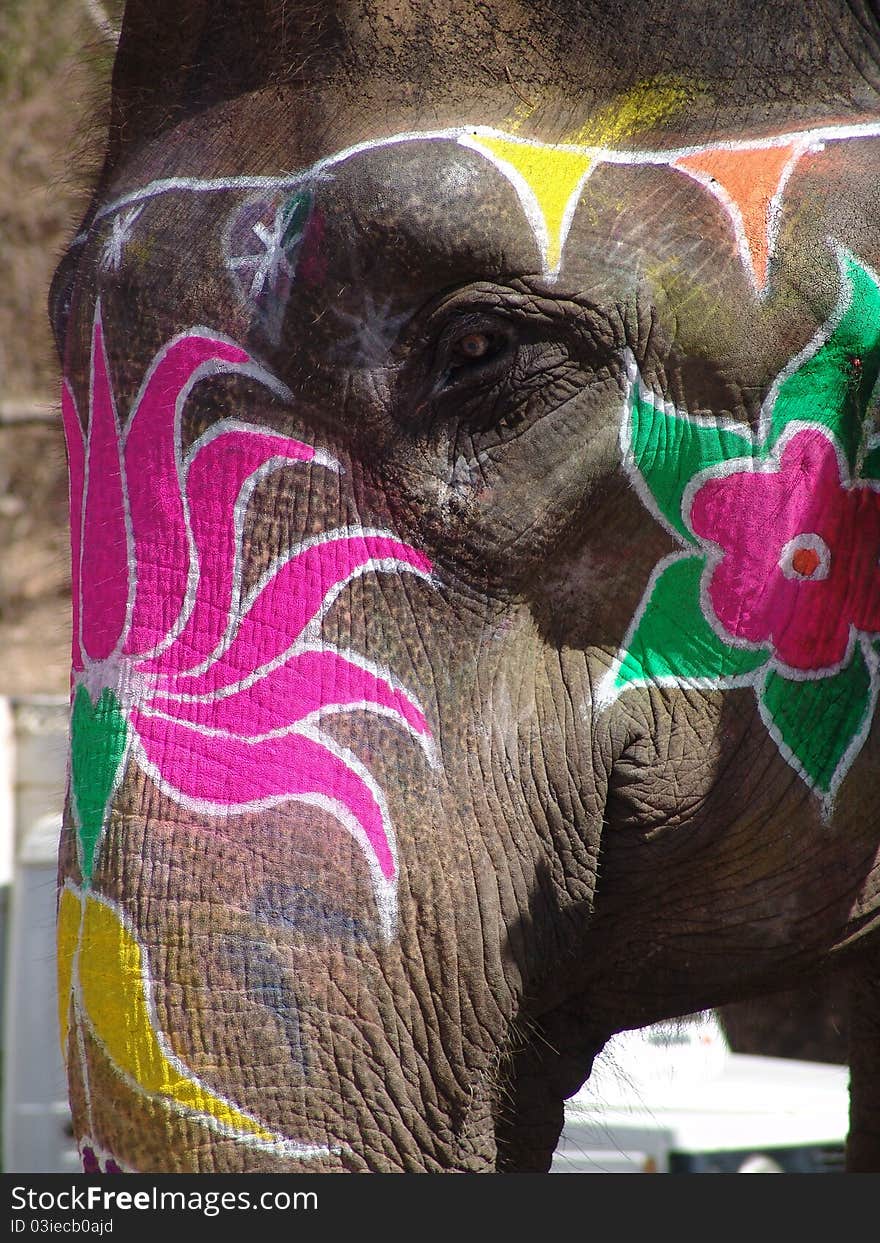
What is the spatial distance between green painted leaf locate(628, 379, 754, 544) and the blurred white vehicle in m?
1.90

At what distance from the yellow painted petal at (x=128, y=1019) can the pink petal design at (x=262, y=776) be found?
0.16 m

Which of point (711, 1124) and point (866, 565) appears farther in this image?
point (711, 1124)

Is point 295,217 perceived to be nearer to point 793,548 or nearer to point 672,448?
point 672,448

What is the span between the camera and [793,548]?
1754 millimetres

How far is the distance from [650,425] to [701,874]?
1.77 ft

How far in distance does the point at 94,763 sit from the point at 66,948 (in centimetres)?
20

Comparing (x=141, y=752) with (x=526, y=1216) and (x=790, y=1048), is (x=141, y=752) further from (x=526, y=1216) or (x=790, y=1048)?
(x=790, y=1048)

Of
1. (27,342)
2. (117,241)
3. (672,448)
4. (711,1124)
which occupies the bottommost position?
(711,1124)

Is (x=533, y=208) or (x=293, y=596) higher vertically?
(x=533, y=208)

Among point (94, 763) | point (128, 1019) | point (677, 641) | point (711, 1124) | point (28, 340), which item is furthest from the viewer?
point (28, 340)

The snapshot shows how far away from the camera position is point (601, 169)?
175cm

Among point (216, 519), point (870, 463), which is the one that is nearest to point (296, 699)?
point (216, 519)

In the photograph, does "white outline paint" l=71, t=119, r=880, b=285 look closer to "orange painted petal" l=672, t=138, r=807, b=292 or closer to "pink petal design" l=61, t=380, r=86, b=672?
"orange painted petal" l=672, t=138, r=807, b=292

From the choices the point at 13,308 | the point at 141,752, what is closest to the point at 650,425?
the point at 141,752
